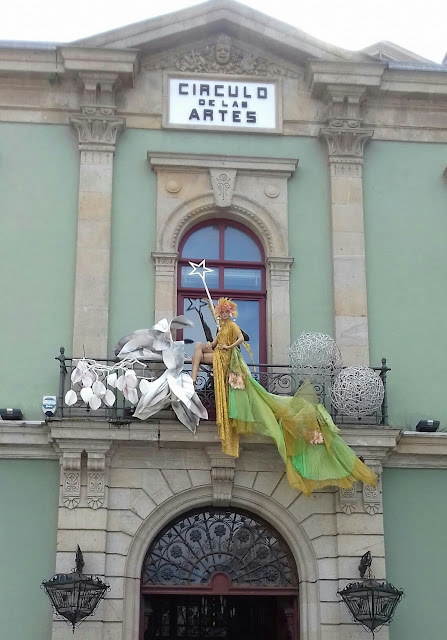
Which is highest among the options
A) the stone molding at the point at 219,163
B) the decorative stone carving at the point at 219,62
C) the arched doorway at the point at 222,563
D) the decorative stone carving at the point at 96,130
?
the decorative stone carving at the point at 219,62

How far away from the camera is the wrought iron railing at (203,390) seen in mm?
13781

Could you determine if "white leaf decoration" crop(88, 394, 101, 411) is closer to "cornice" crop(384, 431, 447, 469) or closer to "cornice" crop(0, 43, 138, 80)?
"cornice" crop(384, 431, 447, 469)

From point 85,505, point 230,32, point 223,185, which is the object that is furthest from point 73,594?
point 230,32

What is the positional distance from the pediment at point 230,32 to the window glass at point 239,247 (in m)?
2.41

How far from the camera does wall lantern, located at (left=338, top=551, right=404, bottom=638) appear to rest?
504 inches

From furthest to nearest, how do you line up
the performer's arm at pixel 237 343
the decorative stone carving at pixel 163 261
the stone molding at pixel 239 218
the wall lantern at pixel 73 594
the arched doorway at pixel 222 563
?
the stone molding at pixel 239 218 → the decorative stone carving at pixel 163 261 → the arched doorway at pixel 222 563 → the performer's arm at pixel 237 343 → the wall lantern at pixel 73 594

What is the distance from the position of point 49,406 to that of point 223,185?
12.6 ft

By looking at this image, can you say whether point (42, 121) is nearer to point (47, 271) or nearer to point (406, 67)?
point (47, 271)

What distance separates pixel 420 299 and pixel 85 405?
4.71m

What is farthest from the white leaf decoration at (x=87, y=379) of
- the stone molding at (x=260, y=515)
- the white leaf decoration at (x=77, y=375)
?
the stone molding at (x=260, y=515)

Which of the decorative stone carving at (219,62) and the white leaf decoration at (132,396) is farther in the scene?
the decorative stone carving at (219,62)

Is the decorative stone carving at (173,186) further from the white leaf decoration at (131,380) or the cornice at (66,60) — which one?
the white leaf decoration at (131,380)

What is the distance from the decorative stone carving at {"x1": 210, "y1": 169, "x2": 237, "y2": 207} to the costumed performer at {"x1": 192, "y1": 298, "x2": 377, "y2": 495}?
2794mm

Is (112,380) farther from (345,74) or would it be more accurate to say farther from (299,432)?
(345,74)
